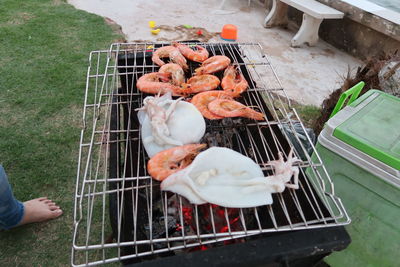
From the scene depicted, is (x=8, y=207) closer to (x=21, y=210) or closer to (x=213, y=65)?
(x=21, y=210)

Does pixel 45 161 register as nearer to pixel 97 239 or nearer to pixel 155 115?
pixel 97 239

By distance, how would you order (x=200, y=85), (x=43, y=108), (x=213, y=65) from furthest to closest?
(x=43, y=108) → (x=213, y=65) → (x=200, y=85)

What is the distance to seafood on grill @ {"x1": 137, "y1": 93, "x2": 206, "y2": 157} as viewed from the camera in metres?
1.92

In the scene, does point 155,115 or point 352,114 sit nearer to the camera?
point 155,115

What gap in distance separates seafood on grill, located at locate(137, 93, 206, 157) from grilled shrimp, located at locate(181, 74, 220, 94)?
352 millimetres

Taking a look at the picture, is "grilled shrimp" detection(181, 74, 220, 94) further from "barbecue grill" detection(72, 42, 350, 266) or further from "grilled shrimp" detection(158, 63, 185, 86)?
"barbecue grill" detection(72, 42, 350, 266)

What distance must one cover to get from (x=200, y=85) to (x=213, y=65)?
A: 31 cm

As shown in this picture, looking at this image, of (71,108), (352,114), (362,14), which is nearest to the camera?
(352,114)

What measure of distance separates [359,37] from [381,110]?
4720 millimetres

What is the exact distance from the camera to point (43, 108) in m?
4.18

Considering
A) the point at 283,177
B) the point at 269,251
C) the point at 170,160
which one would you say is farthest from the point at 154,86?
the point at 269,251

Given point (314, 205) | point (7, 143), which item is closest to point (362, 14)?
point (314, 205)

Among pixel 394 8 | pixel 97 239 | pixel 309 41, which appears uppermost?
pixel 394 8

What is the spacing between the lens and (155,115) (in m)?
2.01
